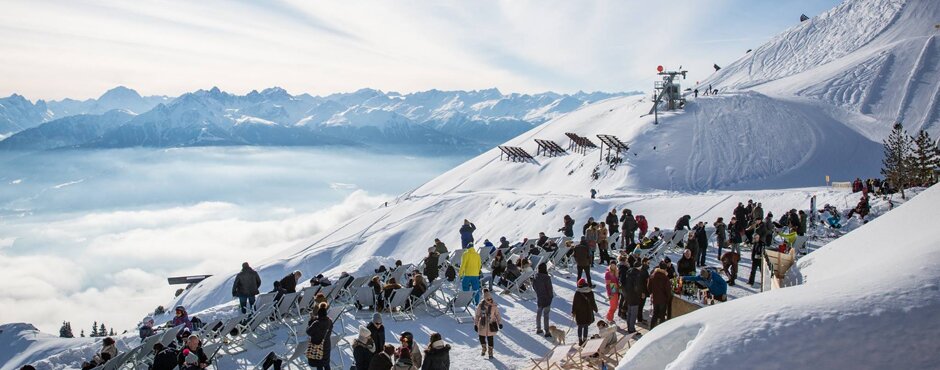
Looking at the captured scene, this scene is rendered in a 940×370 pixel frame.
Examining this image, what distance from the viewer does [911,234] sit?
33.8ft

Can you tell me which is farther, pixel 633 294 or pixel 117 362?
pixel 633 294

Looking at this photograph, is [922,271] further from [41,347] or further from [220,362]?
[41,347]

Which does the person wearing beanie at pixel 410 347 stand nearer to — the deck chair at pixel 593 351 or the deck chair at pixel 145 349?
the deck chair at pixel 593 351

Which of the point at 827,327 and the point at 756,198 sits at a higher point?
the point at 827,327

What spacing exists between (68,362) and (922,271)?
16105 millimetres

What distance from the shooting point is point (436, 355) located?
31.0 feet

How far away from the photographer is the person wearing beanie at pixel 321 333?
1026cm

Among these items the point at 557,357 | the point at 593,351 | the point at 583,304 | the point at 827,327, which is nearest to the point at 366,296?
the point at 583,304

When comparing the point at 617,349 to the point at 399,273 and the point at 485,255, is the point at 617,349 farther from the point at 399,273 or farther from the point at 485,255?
the point at 485,255

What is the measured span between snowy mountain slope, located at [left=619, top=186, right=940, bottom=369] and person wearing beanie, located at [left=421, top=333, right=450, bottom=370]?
251 cm

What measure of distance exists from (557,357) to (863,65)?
86.1 meters

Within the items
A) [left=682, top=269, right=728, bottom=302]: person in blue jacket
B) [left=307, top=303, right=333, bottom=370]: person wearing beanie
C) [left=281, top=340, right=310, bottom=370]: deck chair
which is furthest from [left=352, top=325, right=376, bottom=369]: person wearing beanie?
[left=682, top=269, right=728, bottom=302]: person in blue jacket

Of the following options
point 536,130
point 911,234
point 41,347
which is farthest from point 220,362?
point 536,130

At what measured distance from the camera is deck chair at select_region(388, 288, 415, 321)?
47.7ft
